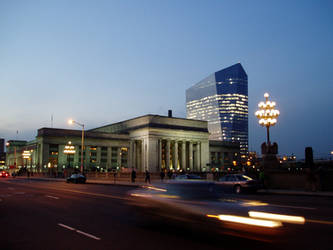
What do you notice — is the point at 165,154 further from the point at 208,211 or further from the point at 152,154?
the point at 208,211

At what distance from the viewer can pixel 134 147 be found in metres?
120

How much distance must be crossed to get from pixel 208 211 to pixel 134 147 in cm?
11278

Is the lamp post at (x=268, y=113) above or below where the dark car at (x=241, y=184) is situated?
above

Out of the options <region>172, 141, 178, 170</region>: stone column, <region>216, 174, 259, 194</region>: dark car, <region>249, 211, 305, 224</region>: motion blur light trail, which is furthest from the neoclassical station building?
<region>249, 211, 305, 224</region>: motion blur light trail

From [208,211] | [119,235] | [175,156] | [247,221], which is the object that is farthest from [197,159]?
[247,221]

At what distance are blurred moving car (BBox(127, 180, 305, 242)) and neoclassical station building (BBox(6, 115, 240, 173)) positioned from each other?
96.0 metres

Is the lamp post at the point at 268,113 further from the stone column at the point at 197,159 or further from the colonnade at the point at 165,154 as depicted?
the stone column at the point at 197,159

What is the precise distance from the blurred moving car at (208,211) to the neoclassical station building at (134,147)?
9602 cm

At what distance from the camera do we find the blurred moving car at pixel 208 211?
669cm

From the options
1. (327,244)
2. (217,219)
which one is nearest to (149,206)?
(217,219)

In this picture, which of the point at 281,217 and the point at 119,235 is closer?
the point at 281,217

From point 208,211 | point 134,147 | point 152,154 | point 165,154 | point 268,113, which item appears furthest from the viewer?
point 165,154

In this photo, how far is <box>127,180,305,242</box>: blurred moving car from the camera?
669 centimetres

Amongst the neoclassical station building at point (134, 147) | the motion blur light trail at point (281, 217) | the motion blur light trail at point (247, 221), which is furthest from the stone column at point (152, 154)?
the motion blur light trail at point (281, 217)
